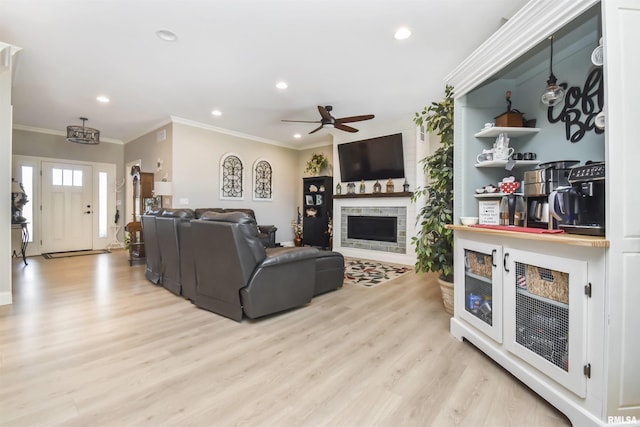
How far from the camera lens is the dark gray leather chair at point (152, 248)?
146 inches

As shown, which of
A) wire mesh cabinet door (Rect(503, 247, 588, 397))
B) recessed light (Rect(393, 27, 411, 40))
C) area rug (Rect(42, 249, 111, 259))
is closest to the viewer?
wire mesh cabinet door (Rect(503, 247, 588, 397))

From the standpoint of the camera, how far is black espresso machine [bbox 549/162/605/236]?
1462mm

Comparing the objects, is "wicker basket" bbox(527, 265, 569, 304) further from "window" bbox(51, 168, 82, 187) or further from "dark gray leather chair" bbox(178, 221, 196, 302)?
"window" bbox(51, 168, 82, 187)

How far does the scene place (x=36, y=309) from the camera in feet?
9.39

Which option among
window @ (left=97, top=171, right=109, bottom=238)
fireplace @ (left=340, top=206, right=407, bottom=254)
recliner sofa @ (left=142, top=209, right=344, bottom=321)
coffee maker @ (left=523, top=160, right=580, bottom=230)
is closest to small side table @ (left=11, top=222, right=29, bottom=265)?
window @ (left=97, top=171, right=109, bottom=238)

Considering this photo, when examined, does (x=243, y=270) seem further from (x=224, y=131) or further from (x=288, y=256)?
(x=224, y=131)

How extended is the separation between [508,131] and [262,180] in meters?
5.69

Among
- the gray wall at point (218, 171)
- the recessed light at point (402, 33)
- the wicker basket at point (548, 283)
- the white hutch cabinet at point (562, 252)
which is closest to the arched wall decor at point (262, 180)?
the gray wall at point (218, 171)

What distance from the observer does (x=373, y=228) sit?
19.5 ft

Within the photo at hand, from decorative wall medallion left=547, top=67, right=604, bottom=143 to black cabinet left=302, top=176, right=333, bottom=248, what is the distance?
5.07 metres

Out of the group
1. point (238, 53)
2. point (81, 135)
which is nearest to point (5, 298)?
point (81, 135)

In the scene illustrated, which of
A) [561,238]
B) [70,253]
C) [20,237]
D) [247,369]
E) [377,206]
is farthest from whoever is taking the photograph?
Result: [70,253]

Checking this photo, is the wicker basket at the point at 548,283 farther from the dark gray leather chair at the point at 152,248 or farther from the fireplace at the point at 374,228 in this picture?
the dark gray leather chair at the point at 152,248

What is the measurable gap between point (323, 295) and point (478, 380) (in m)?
1.92
